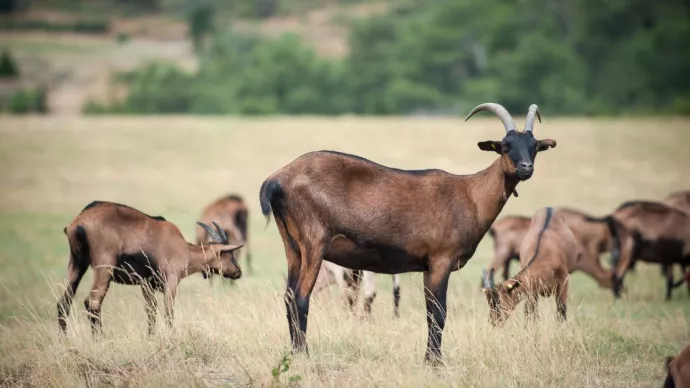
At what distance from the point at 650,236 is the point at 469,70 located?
3492 inches

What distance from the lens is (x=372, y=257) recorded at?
12211 mm

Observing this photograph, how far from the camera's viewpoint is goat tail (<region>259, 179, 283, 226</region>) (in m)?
11.8

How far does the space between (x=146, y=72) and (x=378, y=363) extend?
10260 centimetres

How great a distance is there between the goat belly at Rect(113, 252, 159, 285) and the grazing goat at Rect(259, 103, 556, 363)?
310 cm

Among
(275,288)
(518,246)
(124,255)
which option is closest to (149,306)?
(124,255)

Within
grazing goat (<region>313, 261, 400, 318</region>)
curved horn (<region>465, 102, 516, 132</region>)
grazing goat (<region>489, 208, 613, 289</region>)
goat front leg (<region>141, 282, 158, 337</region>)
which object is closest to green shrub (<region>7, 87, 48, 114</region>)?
grazing goat (<region>489, 208, 613, 289</region>)

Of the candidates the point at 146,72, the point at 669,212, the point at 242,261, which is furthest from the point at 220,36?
the point at 669,212

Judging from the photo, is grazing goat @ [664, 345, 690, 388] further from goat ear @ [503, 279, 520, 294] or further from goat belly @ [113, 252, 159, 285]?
goat belly @ [113, 252, 159, 285]

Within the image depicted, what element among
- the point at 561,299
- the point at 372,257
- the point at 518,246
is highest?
the point at 372,257

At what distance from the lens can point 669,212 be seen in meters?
22.5

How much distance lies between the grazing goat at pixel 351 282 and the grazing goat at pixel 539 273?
190 cm

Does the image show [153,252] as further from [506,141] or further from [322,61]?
[322,61]

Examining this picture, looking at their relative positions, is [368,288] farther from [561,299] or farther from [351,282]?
[561,299]

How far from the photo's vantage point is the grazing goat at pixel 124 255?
46.3 feet
